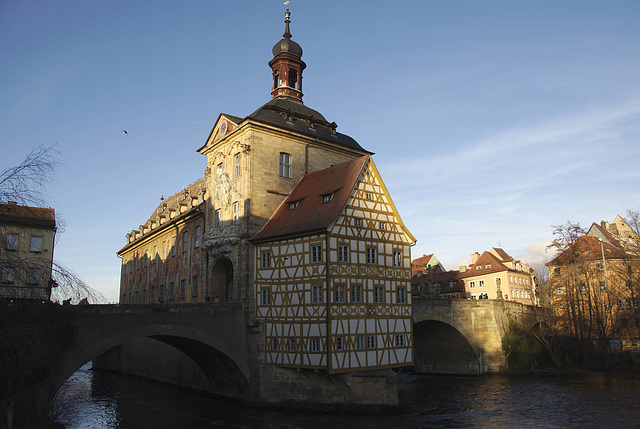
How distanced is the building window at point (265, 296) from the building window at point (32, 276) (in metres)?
16.2

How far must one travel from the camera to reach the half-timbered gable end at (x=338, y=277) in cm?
2452

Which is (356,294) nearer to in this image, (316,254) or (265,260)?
(316,254)

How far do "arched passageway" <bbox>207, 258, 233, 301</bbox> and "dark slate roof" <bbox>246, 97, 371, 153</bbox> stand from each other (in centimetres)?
897

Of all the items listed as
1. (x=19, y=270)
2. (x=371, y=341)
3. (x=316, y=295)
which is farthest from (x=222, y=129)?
(x=19, y=270)

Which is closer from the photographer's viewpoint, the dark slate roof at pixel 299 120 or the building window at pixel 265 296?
the building window at pixel 265 296

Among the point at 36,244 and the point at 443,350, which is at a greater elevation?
the point at 36,244

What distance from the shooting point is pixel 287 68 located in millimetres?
36500

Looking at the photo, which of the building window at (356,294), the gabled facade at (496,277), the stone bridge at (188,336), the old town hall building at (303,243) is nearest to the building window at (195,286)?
the old town hall building at (303,243)

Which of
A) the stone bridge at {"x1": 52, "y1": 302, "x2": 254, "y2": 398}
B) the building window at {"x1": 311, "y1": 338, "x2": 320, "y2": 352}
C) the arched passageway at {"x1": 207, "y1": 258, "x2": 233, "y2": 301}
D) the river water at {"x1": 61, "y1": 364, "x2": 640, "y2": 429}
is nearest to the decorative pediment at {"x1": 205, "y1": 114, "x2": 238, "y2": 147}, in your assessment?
the arched passageway at {"x1": 207, "y1": 258, "x2": 233, "y2": 301}

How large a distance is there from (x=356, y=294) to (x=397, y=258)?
3971 mm

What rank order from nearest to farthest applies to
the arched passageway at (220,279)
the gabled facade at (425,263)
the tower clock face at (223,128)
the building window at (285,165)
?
1. the building window at (285,165)
2. the arched passageway at (220,279)
3. the tower clock face at (223,128)
4. the gabled facade at (425,263)

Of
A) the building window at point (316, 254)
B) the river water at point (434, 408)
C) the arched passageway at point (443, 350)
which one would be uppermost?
the building window at point (316, 254)

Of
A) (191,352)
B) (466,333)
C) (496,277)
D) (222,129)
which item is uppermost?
(222,129)

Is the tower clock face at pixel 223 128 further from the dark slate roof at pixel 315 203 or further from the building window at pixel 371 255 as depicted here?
the building window at pixel 371 255
